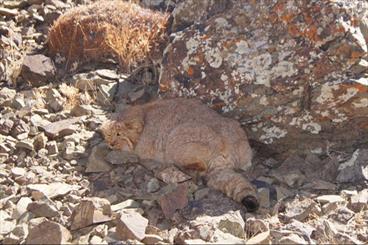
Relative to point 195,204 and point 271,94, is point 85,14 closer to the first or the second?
point 271,94

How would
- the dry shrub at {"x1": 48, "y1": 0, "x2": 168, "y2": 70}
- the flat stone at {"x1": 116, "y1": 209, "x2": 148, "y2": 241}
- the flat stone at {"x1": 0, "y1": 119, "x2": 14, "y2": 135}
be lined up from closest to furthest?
the flat stone at {"x1": 116, "y1": 209, "x2": 148, "y2": 241}
the flat stone at {"x1": 0, "y1": 119, "x2": 14, "y2": 135}
the dry shrub at {"x1": 48, "y1": 0, "x2": 168, "y2": 70}

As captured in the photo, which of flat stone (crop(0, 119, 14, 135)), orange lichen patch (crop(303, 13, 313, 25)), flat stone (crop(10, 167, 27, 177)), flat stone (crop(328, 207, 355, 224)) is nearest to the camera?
flat stone (crop(328, 207, 355, 224))

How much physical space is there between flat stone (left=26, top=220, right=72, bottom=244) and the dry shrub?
3.89 metres

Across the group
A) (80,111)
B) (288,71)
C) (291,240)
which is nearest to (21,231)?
(291,240)

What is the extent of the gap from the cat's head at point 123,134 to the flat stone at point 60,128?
487mm

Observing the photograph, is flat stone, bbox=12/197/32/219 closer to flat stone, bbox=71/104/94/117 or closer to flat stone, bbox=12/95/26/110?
flat stone, bbox=71/104/94/117

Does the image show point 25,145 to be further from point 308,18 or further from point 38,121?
point 308,18

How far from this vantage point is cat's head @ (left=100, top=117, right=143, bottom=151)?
22.8 ft

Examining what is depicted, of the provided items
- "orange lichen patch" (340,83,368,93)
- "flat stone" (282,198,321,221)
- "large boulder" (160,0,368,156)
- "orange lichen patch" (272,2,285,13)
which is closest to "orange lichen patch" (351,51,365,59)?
"large boulder" (160,0,368,156)

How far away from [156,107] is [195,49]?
78cm

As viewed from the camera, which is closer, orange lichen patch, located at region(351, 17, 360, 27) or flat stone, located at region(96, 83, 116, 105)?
orange lichen patch, located at region(351, 17, 360, 27)

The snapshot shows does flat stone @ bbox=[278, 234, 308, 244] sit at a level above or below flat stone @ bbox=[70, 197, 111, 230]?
above

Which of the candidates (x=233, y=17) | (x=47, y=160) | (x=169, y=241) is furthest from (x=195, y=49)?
(x=169, y=241)

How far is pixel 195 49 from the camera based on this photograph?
7125 millimetres
